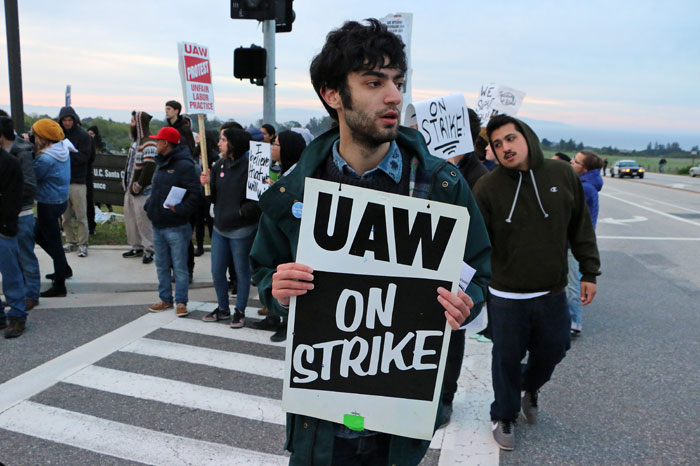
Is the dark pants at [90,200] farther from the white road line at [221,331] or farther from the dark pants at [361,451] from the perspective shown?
the dark pants at [361,451]

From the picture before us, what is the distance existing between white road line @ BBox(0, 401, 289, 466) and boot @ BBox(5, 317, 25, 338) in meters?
1.73

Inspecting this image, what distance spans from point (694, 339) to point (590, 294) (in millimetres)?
3148

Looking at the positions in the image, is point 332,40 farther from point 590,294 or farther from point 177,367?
point 177,367

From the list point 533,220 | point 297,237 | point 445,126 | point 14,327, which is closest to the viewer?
point 297,237

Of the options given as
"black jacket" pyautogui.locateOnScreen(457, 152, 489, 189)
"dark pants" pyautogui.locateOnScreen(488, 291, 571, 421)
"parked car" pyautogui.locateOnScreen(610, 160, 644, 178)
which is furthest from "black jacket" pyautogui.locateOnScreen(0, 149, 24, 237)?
"parked car" pyautogui.locateOnScreen(610, 160, 644, 178)

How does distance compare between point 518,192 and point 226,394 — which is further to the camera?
point 226,394

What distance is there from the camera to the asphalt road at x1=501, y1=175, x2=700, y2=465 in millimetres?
3637

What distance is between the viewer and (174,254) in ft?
20.7

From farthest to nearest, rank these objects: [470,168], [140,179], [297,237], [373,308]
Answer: [140,179], [470,168], [297,237], [373,308]

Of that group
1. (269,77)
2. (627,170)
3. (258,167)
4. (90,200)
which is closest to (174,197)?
(258,167)

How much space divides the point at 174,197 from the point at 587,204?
450 cm

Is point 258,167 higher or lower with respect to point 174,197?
higher

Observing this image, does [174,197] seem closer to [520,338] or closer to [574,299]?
[520,338]

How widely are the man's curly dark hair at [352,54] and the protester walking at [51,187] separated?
5.87 metres
